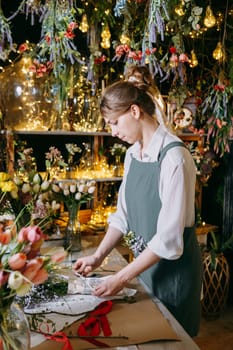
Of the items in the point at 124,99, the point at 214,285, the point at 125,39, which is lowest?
the point at 214,285

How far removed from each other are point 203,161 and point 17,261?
7.74ft

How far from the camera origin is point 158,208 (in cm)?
140

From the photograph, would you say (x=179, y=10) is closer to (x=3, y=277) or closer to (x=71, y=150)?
(x=71, y=150)

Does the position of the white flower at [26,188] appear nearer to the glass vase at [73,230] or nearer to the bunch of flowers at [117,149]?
the glass vase at [73,230]

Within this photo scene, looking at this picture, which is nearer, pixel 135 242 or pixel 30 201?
pixel 135 242

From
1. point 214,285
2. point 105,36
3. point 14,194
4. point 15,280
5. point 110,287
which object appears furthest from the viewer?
point 214,285

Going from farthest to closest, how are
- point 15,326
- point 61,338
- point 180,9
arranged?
point 180,9 → point 61,338 → point 15,326

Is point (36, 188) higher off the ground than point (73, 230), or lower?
higher

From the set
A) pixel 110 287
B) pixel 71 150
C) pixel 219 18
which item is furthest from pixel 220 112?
pixel 110 287

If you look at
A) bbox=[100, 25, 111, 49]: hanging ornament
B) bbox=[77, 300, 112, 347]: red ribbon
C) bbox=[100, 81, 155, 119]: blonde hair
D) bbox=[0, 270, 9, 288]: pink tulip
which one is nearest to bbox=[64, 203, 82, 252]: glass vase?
bbox=[100, 81, 155, 119]: blonde hair

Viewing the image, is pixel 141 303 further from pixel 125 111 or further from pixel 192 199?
pixel 125 111

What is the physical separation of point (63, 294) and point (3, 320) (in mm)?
536

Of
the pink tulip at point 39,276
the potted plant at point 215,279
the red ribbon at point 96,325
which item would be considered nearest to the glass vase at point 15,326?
the pink tulip at point 39,276

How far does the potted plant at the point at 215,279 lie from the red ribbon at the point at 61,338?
216cm
